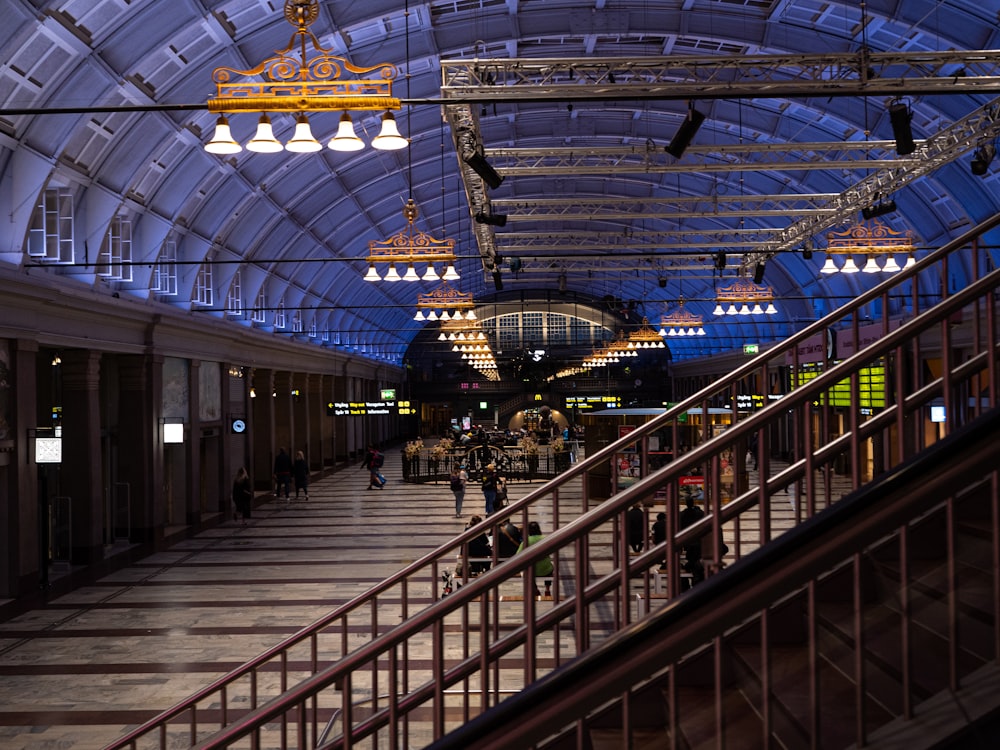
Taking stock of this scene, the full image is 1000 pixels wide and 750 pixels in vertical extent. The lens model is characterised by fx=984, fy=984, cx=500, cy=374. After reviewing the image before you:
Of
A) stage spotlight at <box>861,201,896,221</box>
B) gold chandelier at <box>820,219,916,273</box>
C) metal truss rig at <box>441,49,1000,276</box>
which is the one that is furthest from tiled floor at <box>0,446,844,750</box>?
stage spotlight at <box>861,201,896,221</box>

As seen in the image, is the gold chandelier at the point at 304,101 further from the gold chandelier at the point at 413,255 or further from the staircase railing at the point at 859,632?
the gold chandelier at the point at 413,255

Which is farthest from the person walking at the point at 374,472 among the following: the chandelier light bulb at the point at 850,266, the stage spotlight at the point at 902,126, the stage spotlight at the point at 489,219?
the stage spotlight at the point at 902,126

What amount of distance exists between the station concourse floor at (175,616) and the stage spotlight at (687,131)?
9.27 m

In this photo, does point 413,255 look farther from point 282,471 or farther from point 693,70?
point 282,471

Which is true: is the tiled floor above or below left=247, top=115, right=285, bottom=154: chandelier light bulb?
below

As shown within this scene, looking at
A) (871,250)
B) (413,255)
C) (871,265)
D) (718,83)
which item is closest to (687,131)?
(718,83)

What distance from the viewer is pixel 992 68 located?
764 inches

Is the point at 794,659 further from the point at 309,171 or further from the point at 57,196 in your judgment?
the point at 309,171

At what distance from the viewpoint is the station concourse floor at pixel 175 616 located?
11.0m

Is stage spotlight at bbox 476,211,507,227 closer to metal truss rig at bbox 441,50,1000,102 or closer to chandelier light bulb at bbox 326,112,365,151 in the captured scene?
metal truss rig at bbox 441,50,1000,102

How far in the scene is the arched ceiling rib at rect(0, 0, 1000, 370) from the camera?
15492mm

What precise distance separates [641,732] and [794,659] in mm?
1140

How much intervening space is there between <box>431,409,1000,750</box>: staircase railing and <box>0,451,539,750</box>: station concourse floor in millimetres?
8074

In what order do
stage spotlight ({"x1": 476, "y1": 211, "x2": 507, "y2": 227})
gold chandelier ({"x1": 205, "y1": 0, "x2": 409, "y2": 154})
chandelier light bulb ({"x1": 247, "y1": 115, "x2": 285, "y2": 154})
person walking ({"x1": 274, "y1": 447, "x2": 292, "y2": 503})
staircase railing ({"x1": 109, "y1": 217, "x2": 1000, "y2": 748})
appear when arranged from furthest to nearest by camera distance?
1. person walking ({"x1": 274, "y1": 447, "x2": 292, "y2": 503})
2. stage spotlight ({"x1": 476, "y1": 211, "x2": 507, "y2": 227})
3. gold chandelier ({"x1": 205, "y1": 0, "x2": 409, "y2": 154})
4. chandelier light bulb ({"x1": 247, "y1": 115, "x2": 285, "y2": 154})
5. staircase railing ({"x1": 109, "y1": 217, "x2": 1000, "y2": 748})
